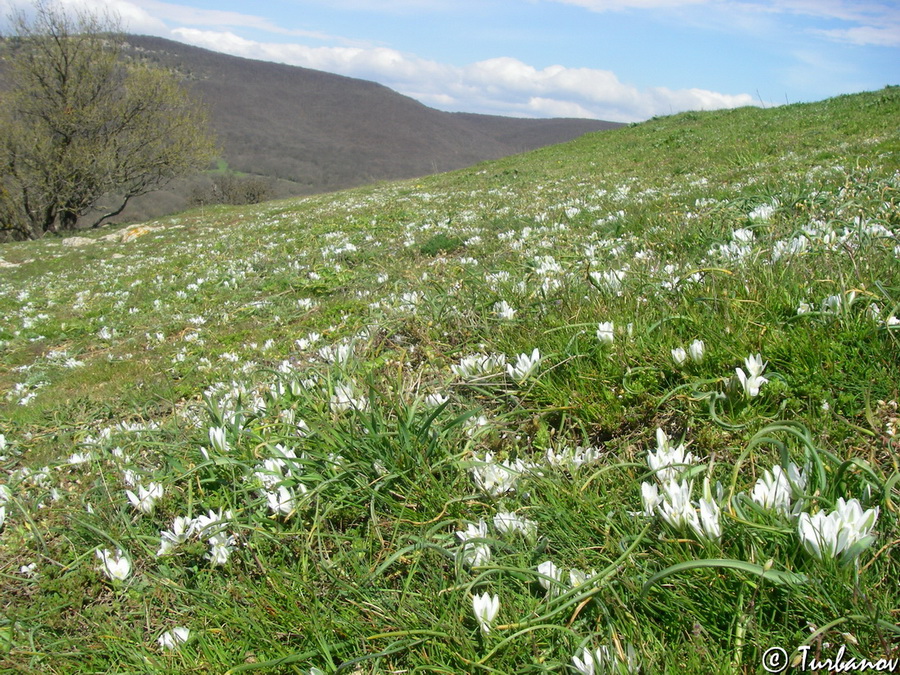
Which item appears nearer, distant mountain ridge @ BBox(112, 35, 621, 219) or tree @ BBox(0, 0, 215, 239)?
tree @ BBox(0, 0, 215, 239)

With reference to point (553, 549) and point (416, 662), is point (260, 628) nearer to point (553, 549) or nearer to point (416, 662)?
point (416, 662)

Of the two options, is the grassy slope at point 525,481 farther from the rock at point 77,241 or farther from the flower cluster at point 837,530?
the rock at point 77,241

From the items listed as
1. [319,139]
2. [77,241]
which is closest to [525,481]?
[77,241]

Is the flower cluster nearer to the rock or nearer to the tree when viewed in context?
the rock

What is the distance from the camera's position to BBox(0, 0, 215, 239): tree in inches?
1543

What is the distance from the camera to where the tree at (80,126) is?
3919cm

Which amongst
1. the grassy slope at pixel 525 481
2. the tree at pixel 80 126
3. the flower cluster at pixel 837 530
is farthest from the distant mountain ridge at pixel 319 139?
the flower cluster at pixel 837 530

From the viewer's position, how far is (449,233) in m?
10.5

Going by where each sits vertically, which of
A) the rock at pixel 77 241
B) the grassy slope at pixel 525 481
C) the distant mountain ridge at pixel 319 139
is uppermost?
the distant mountain ridge at pixel 319 139

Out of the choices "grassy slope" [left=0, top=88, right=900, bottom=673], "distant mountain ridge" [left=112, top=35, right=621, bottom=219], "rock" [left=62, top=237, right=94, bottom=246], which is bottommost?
"rock" [left=62, top=237, right=94, bottom=246]

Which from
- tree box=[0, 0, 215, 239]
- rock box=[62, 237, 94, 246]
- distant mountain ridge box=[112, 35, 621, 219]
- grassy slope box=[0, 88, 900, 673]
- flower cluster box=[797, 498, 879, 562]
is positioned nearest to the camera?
flower cluster box=[797, 498, 879, 562]

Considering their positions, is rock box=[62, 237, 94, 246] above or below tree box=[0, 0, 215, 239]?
below

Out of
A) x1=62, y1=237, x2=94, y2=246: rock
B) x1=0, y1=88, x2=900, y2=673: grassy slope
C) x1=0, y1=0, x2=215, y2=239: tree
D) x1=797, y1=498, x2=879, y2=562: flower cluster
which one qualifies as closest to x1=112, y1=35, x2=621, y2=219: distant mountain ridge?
x1=0, y1=0, x2=215, y2=239: tree

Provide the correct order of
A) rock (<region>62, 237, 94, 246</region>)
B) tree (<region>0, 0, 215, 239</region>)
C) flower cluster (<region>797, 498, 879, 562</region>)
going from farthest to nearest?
tree (<region>0, 0, 215, 239</region>) < rock (<region>62, 237, 94, 246</region>) < flower cluster (<region>797, 498, 879, 562</region>)
